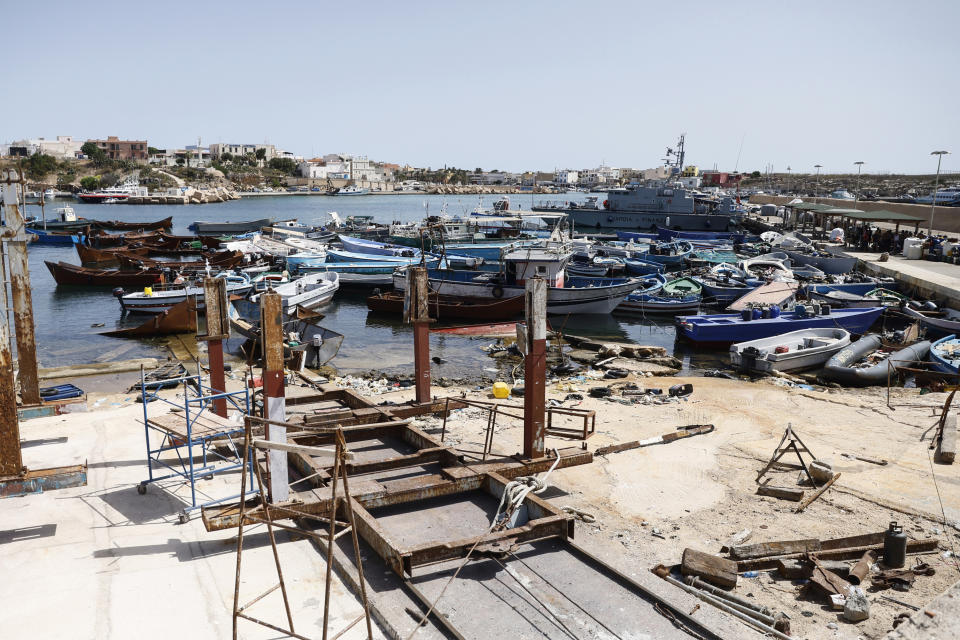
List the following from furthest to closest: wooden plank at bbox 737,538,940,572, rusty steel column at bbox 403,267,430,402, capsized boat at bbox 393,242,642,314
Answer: capsized boat at bbox 393,242,642,314 → rusty steel column at bbox 403,267,430,402 → wooden plank at bbox 737,538,940,572

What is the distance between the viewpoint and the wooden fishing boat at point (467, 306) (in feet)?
84.8

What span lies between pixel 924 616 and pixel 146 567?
23.3 ft

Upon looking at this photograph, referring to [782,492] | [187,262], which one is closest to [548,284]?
[782,492]

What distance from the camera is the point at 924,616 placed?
5.42 metres

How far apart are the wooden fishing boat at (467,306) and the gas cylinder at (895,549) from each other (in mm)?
18796

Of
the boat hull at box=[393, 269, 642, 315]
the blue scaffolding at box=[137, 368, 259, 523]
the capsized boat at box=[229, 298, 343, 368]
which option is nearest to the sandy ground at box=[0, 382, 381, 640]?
the blue scaffolding at box=[137, 368, 259, 523]

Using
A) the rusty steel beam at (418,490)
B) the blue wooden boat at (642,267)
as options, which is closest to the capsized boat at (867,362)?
the rusty steel beam at (418,490)

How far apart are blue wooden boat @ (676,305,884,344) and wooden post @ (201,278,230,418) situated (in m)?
16.5

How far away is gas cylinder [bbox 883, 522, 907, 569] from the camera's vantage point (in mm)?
7262

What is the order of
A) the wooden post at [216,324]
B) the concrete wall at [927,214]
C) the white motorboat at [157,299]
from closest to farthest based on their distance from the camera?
the wooden post at [216,324]
the white motorboat at [157,299]
the concrete wall at [927,214]

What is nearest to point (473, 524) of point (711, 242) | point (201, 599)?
point (201, 599)

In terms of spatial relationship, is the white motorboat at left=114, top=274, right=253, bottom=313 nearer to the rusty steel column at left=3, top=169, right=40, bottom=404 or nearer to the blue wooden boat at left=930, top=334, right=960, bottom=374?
Answer: the rusty steel column at left=3, top=169, right=40, bottom=404

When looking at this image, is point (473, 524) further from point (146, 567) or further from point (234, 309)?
point (234, 309)

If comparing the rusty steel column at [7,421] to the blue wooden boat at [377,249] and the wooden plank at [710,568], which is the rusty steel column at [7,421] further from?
the blue wooden boat at [377,249]
